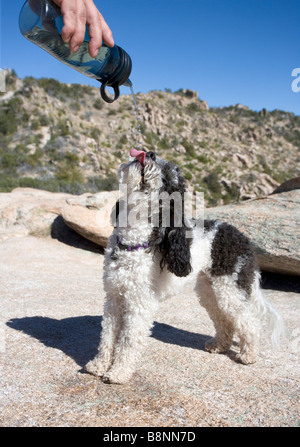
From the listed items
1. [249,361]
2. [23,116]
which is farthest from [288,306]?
[23,116]

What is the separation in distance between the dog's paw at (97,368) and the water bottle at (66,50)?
2005mm

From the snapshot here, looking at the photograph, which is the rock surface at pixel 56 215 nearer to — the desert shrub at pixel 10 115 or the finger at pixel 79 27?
the finger at pixel 79 27

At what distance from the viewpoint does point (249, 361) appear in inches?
132

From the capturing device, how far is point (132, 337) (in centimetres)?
271

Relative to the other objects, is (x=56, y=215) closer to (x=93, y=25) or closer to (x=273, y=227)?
(x=273, y=227)

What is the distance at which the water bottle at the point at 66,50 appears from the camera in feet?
6.73

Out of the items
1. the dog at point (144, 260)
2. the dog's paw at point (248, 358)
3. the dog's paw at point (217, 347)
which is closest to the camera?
the dog at point (144, 260)

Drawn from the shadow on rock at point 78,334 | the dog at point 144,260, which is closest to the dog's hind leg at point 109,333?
the dog at point 144,260

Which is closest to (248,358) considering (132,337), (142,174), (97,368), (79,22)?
(132,337)

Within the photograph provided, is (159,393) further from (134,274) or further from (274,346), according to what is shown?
(274,346)


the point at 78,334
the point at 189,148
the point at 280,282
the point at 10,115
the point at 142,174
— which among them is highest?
the point at 10,115

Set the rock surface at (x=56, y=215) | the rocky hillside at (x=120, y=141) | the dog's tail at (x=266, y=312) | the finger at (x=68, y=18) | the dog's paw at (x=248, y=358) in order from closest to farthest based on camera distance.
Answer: the finger at (x=68, y=18) → the dog's paw at (x=248, y=358) → the dog's tail at (x=266, y=312) → the rock surface at (x=56, y=215) → the rocky hillside at (x=120, y=141)

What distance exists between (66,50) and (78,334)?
105 inches

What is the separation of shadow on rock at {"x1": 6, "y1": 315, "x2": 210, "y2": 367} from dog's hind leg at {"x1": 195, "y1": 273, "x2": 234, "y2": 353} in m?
0.17
